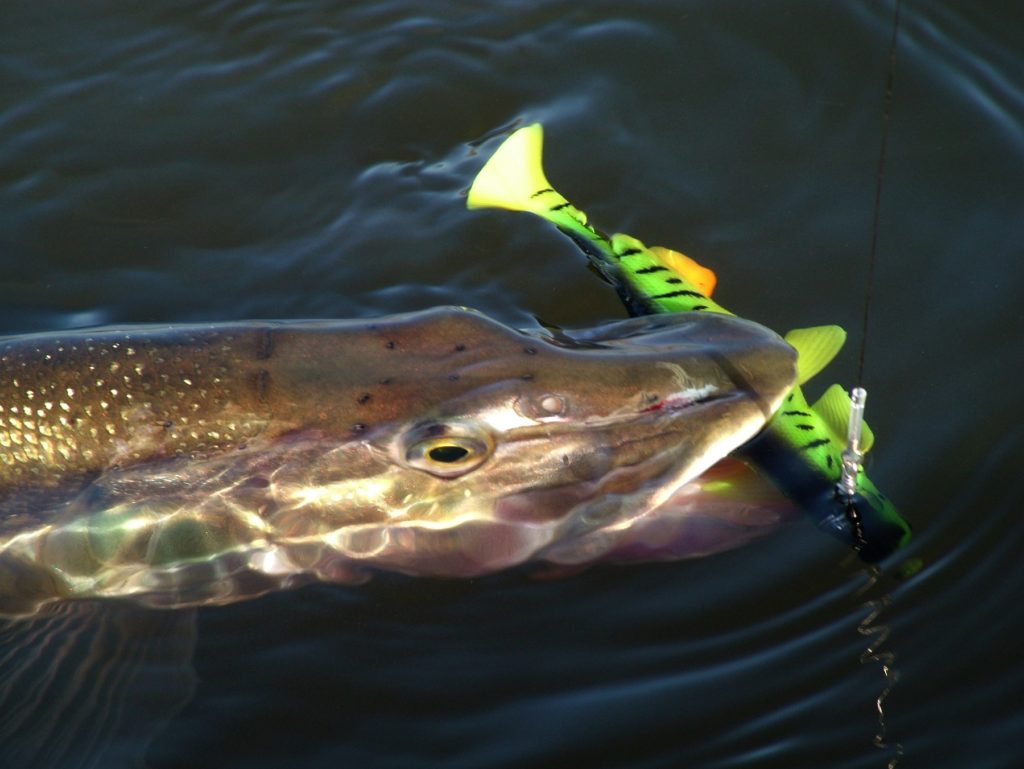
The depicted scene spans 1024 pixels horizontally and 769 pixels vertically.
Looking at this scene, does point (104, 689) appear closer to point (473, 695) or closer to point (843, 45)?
point (473, 695)

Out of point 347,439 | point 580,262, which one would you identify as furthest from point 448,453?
point 580,262

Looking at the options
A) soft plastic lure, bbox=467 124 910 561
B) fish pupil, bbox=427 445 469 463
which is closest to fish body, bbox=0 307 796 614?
fish pupil, bbox=427 445 469 463

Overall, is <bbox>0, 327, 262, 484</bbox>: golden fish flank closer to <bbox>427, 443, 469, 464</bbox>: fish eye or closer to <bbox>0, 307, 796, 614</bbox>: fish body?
<bbox>0, 307, 796, 614</bbox>: fish body

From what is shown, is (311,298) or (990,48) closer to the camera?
(311,298)

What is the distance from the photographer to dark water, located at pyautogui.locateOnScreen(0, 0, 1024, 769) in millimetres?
4207

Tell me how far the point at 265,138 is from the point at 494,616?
10.7 ft

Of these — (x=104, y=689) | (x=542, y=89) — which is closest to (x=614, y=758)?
(x=104, y=689)

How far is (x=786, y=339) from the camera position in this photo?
Result: 5105mm

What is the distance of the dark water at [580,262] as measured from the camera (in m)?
4.21

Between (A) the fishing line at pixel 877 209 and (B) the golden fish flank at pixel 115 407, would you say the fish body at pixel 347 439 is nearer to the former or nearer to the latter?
(B) the golden fish flank at pixel 115 407

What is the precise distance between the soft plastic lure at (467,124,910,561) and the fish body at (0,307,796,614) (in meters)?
0.29

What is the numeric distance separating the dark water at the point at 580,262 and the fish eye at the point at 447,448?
1.89 feet

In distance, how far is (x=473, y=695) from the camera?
14.1 ft

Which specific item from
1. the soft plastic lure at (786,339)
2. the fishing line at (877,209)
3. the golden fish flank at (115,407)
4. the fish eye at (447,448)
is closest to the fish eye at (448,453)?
the fish eye at (447,448)
